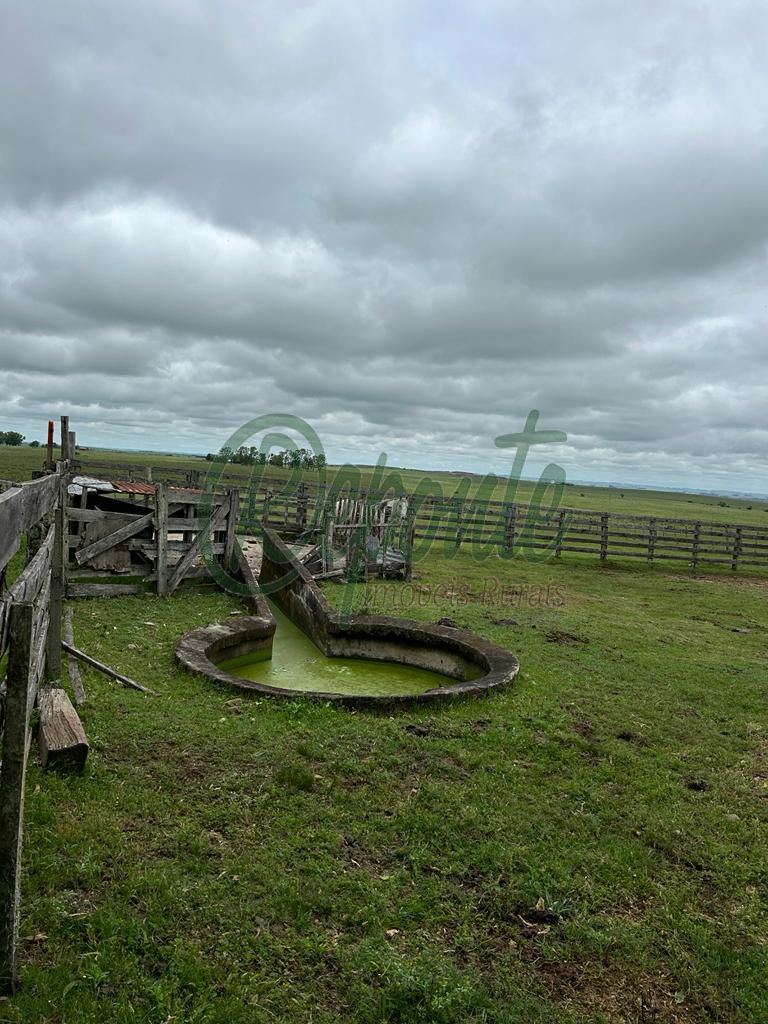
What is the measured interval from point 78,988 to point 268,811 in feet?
5.43

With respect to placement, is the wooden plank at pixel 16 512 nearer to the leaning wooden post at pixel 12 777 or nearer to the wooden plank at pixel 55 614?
the leaning wooden post at pixel 12 777

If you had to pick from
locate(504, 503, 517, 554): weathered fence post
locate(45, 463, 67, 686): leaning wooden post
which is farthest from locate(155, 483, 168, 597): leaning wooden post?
locate(504, 503, 517, 554): weathered fence post

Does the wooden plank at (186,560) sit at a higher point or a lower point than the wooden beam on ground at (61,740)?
higher

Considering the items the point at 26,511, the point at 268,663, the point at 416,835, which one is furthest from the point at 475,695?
the point at 26,511

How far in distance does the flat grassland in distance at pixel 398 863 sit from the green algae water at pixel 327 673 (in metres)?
1.39

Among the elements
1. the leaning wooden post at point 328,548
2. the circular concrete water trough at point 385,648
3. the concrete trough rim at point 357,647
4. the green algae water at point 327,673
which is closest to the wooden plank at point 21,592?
the concrete trough rim at point 357,647

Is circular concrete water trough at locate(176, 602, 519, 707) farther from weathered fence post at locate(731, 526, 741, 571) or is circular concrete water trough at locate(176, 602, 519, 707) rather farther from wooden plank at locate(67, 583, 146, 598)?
weathered fence post at locate(731, 526, 741, 571)

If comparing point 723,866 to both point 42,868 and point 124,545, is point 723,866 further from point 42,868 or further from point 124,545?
point 124,545

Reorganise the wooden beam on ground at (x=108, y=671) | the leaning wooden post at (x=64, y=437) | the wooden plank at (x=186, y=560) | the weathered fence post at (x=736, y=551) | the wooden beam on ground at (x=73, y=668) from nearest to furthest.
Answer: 1. the wooden beam on ground at (x=73, y=668)
2. the wooden beam on ground at (x=108, y=671)
3. the leaning wooden post at (x=64, y=437)
4. the wooden plank at (x=186, y=560)
5. the weathered fence post at (x=736, y=551)

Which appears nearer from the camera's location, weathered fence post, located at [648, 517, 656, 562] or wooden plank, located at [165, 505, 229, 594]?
wooden plank, located at [165, 505, 229, 594]

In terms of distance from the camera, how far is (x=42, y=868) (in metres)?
3.46

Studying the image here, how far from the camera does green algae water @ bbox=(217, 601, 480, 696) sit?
794cm

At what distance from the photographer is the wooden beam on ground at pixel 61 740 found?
4445 mm

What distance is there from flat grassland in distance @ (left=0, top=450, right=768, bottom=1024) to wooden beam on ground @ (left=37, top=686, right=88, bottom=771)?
139 millimetres
